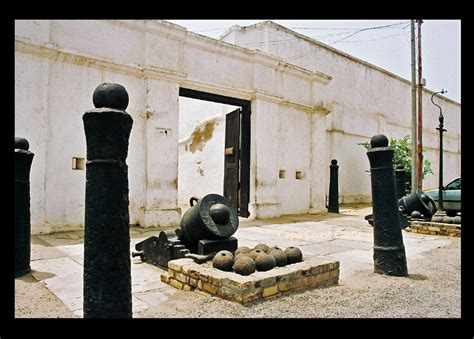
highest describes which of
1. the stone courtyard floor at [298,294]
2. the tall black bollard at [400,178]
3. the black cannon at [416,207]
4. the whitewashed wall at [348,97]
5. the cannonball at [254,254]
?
the whitewashed wall at [348,97]

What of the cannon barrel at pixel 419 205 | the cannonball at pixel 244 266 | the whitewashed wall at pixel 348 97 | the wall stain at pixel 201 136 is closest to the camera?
the cannonball at pixel 244 266

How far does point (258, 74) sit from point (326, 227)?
4.24 meters

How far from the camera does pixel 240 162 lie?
10047mm

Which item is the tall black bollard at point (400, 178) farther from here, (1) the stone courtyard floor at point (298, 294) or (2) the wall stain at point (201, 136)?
(2) the wall stain at point (201, 136)

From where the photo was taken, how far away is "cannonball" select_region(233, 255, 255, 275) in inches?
135

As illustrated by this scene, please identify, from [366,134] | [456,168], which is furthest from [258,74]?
[456,168]

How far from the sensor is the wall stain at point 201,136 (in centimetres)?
1360

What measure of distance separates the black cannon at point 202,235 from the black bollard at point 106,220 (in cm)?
175

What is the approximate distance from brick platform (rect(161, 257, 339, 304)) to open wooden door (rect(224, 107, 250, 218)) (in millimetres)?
6007

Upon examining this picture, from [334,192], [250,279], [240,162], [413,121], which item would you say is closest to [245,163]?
[240,162]

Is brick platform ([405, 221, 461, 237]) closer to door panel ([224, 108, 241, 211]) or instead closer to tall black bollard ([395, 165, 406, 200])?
tall black bollard ([395, 165, 406, 200])

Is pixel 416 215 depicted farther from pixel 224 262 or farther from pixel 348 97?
pixel 348 97

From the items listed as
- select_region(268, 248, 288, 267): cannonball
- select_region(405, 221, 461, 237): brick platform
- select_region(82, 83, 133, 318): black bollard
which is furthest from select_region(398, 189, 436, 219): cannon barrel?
select_region(82, 83, 133, 318): black bollard

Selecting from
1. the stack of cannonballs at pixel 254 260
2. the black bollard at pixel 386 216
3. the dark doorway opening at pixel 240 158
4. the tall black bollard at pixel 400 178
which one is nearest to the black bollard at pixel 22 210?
the stack of cannonballs at pixel 254 260
